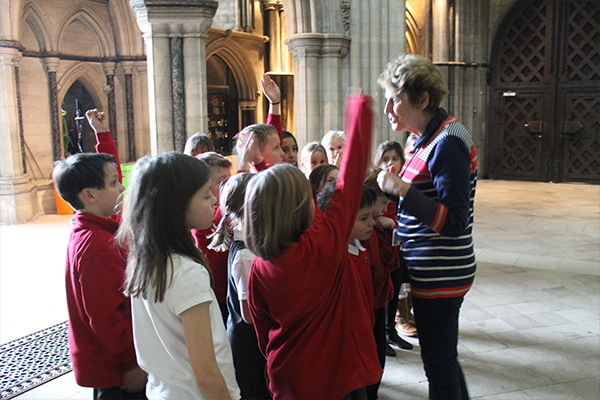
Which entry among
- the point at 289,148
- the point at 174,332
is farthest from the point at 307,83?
the point at 174,332

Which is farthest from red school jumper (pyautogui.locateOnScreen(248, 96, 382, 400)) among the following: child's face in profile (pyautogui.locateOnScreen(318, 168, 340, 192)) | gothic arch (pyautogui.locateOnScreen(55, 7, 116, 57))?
gothic arch (pyautogui.locateOnScreen(55, 7, 116, 57))

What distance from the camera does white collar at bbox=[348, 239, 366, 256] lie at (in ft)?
6.74

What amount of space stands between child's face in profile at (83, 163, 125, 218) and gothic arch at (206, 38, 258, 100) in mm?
9976

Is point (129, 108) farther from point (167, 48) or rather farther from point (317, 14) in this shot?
point (167, 48)

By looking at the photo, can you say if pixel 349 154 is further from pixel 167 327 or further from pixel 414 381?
pixel 414 381

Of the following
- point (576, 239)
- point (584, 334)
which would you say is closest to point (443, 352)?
point (584, 334)

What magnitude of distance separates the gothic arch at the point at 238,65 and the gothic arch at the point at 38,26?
3194 mm

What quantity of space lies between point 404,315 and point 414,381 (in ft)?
2.44

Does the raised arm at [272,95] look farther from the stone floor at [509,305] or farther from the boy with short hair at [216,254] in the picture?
the stone floor at [509,305]

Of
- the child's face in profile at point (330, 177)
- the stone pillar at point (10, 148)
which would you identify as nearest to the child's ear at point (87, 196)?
the child's face in profile at point (330, 177)

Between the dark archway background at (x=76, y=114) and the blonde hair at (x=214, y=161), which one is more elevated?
the dark archway background at (x=76, y=114)

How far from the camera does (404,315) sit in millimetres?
3576

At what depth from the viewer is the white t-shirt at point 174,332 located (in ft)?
4.56

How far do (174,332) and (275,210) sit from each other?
15.7 inches
